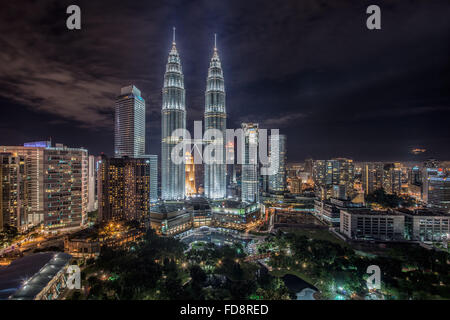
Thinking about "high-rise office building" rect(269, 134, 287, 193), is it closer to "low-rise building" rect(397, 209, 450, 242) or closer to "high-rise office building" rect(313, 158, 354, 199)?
"high-rise office building" rect(313, 158, 354, 199)

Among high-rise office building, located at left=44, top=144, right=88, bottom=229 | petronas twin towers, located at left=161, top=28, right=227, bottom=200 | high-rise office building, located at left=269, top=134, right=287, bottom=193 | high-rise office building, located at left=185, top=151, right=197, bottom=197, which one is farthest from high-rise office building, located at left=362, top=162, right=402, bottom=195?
high-rise office building, located at left=44, top=144, right=88, bottom=229

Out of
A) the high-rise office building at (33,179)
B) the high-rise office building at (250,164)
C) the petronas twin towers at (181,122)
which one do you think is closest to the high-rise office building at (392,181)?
the high-rise office building at (250,164)

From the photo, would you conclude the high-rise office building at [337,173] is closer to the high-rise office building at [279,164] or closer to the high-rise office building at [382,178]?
the high-rise office building at [382,178]

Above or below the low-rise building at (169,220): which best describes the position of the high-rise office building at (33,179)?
above

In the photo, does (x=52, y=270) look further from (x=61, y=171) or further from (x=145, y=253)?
(x=61, y=171)
